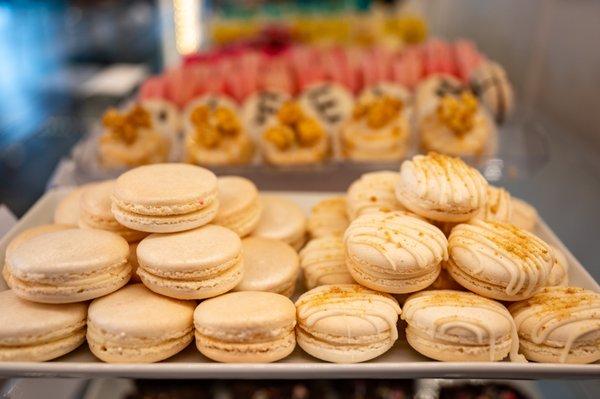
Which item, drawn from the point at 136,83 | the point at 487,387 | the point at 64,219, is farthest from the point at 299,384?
the point at 136,83

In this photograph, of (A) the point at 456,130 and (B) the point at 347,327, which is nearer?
(B) the point at 347,327

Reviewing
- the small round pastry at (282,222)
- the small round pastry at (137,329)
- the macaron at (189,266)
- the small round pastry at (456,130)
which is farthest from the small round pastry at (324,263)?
the small round pastry at (456,130)

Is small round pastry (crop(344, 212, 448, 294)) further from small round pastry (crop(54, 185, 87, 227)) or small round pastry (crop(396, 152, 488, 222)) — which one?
small round pastry (crop(54, 185, 87, 227))

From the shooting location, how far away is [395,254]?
121 cm

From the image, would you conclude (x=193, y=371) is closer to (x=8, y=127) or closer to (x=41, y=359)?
(x=41, y=359)

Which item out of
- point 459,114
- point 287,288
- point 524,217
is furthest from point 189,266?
point 459,114

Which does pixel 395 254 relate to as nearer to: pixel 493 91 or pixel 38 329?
pixel 38 329

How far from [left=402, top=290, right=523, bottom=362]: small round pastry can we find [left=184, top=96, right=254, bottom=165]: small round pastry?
1193mm

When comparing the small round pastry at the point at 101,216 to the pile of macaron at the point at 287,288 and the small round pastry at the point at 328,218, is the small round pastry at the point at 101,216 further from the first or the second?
the small round pastry at the point at 328,218

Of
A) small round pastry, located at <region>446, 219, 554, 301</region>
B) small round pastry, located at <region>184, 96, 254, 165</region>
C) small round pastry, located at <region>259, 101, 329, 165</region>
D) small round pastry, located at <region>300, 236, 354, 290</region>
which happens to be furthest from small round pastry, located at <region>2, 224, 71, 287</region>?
small round pastry, located at <region>446, 219, 554, 301</region>

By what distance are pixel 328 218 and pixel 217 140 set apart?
29.2 inches

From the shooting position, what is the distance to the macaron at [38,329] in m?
1.14

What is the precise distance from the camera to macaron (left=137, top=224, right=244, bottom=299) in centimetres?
120

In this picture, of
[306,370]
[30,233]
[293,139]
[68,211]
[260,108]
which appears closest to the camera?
[306,370]
